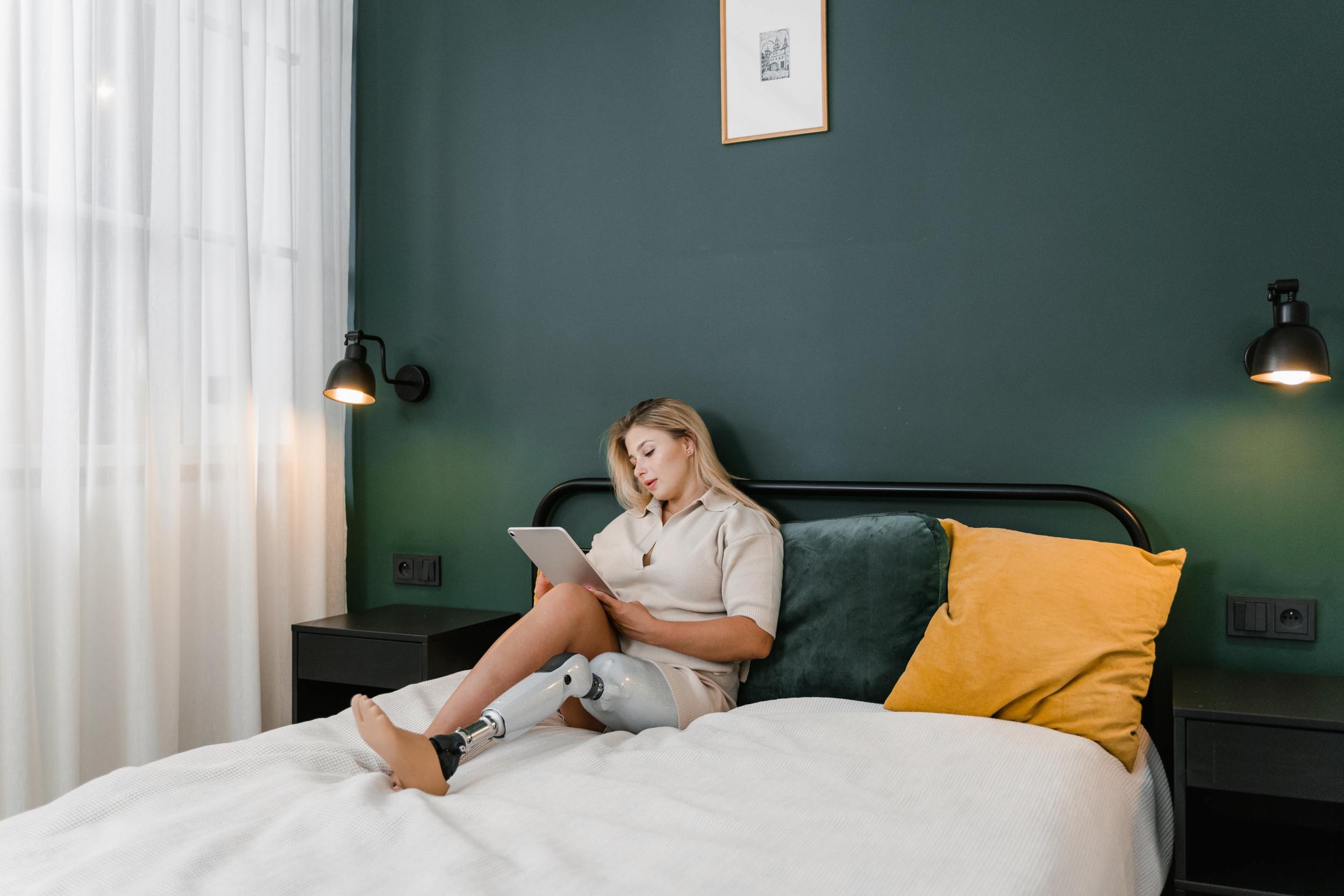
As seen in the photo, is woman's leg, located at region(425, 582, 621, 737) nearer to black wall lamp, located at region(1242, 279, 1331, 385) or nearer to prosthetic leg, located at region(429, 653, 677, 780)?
prosthetic leg, located at region(429, 653, 677, 780)

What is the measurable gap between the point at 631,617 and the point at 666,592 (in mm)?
181

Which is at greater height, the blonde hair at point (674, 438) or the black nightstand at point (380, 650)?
the blonde hair at point (674, 438)

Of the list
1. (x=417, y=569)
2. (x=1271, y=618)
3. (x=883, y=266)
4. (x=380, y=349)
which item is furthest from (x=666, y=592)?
(x=380, y=349)

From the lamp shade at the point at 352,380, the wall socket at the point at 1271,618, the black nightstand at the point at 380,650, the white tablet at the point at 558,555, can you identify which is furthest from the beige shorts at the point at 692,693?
the lamp shade at the point at 352,380

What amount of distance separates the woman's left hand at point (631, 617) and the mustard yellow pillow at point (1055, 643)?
1.61ft

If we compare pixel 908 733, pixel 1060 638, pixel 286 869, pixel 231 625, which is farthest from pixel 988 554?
pixel 231 625

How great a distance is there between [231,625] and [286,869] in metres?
1.55

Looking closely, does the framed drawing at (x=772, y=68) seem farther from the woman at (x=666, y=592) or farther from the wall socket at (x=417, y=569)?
the wall socket at (x=417, y=569)

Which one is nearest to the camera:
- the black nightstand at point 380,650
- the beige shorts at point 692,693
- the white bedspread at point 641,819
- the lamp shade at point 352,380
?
the white bedspread at point 641,819

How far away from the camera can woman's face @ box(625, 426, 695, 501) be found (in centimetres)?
219

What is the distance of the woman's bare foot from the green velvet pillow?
0.80m

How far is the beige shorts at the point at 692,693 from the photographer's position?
1.76m

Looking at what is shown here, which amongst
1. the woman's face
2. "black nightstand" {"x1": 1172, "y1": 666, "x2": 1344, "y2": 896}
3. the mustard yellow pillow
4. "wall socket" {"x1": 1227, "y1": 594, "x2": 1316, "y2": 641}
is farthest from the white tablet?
"wall socket" {"x1": 1227, "y1": 594, "x2": 1316, "y2": 641}

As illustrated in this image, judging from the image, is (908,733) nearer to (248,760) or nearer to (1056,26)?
(248,760)
